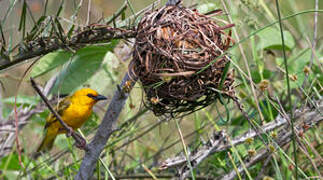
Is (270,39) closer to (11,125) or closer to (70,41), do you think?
(70,41)

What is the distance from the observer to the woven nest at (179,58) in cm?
235

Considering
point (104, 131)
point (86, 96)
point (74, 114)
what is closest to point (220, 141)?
point (104, 131)

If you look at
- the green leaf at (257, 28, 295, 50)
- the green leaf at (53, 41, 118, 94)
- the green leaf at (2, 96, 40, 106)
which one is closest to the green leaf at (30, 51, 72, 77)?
the green leaf at (53, 41, 118, 94)

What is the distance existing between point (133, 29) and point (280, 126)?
1459 mm

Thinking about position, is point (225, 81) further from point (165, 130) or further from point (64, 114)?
point (64, 114)

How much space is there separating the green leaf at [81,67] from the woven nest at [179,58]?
1012mm

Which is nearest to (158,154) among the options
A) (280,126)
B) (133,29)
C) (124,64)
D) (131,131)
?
(131,131)

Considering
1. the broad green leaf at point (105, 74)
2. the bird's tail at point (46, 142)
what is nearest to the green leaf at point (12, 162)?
the bird's tail at point (46, 142)

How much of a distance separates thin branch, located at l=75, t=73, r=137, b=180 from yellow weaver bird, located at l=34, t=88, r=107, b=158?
1978mm

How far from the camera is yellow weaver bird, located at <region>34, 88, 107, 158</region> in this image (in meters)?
4.97

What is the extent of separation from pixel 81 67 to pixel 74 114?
5.22 ft

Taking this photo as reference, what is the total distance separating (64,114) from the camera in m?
5.40

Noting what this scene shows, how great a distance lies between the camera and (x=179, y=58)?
7.66 feet

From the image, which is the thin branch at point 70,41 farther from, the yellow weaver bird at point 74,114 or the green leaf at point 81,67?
the yellow weaver bird at point 74,114
